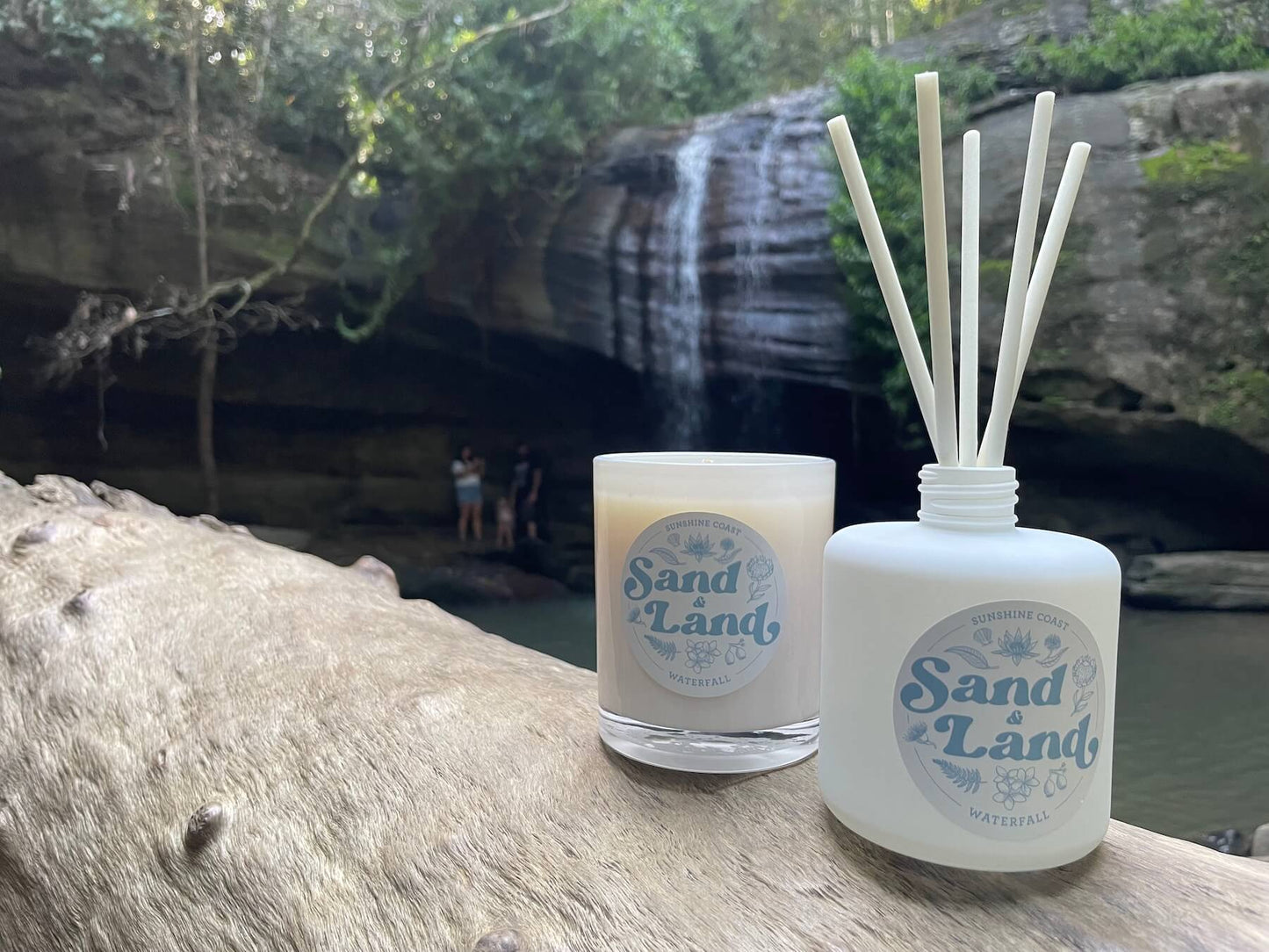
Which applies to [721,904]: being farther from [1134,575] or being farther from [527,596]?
[527,596]

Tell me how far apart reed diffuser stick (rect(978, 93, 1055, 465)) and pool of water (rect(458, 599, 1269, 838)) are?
1.65 metres

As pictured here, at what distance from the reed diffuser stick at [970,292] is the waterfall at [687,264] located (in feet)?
12.6

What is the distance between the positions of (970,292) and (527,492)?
4689 mm

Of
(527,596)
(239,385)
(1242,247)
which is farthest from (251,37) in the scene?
(1242,247)

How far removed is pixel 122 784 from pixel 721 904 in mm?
463

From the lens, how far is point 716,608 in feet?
1.77

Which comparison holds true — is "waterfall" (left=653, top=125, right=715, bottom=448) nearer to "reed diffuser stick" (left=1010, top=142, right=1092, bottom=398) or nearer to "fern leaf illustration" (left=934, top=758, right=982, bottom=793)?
"reed diffuser stick" (left=1010, top=142, right=1092, bottom=398)

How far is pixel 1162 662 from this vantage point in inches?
104

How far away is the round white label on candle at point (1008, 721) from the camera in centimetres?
43

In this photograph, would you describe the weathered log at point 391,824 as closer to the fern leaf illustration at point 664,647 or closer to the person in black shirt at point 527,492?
the fern leaf illustration at point 664,647

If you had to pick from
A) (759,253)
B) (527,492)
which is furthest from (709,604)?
(527,492)

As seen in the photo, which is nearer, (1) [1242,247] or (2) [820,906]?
(2) [820,906]

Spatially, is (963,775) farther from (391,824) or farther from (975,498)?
(391,824)

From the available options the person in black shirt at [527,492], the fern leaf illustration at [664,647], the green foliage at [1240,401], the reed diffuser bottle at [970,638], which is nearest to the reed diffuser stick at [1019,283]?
the reed diffuser bottle at [970,638]
